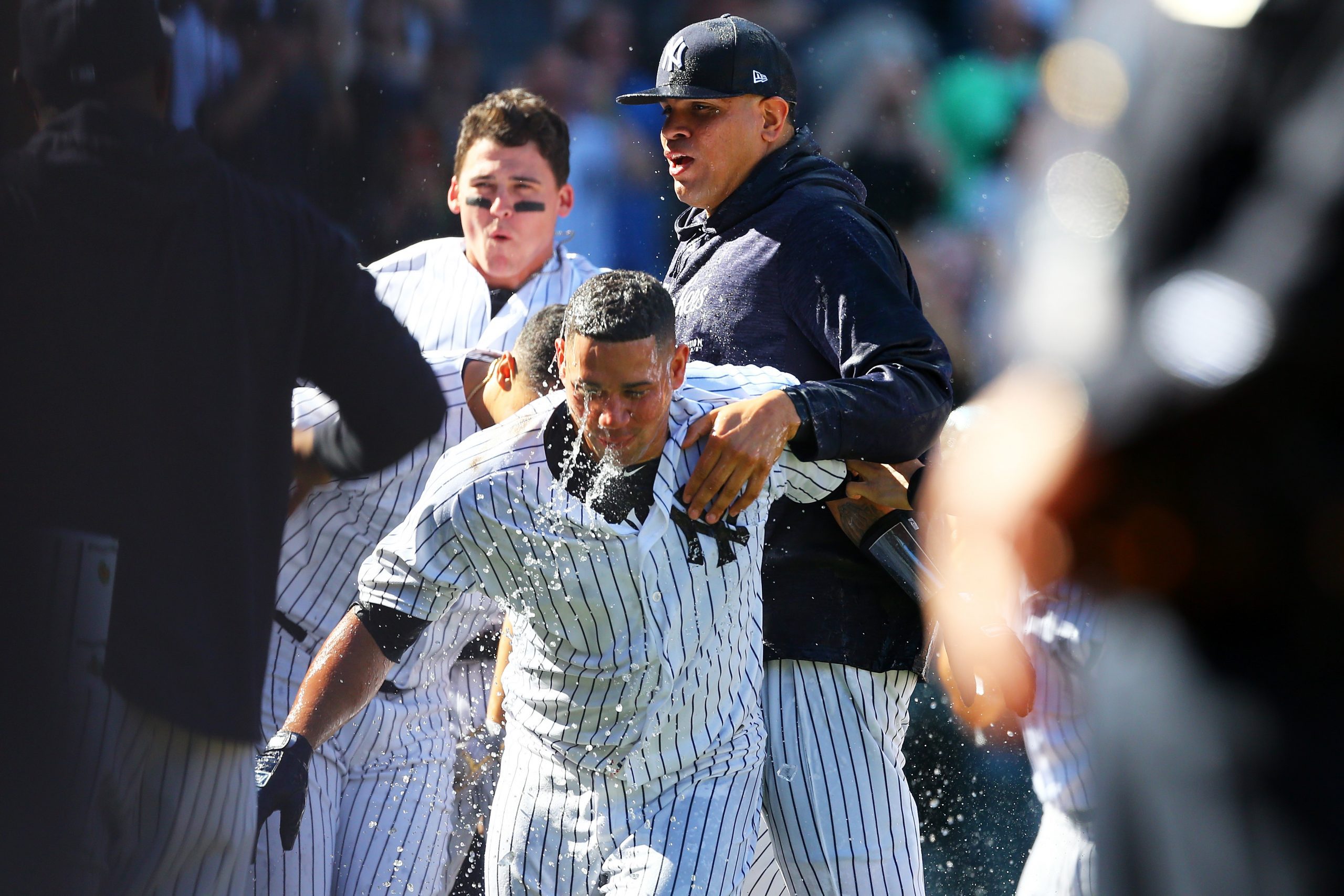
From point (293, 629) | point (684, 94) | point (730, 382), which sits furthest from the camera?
point (293, 629)

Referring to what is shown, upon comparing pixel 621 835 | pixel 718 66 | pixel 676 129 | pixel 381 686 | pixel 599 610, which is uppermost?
pixel 718 66

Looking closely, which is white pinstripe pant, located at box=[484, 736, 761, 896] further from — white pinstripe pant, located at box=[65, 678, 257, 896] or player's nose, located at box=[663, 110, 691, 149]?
player's nose, located at box=[663, 110, 691, 149]

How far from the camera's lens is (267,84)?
167cm

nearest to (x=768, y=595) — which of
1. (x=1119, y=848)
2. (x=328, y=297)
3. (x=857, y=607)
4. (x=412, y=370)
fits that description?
(x=857, y=607)

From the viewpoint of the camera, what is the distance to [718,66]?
2590 mm

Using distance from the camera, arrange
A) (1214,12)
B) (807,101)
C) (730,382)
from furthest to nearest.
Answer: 1. (807,101)
2. (730,382)
3. (1214,12)

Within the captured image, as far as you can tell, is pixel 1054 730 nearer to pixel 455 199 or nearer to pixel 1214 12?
pixel 1214 12

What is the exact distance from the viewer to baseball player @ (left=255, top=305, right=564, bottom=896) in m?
2.65

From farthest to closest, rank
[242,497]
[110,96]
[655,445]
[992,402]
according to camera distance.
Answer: [655,445], [242,497], [110,96], [992,402]

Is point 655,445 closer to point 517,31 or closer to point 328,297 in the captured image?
point 328,297

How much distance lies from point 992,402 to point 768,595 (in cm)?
150

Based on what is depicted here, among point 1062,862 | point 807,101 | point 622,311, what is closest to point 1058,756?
point 1062,862

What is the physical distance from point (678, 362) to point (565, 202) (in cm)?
157

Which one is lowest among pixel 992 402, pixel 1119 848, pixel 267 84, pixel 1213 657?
pixel 1119 848
